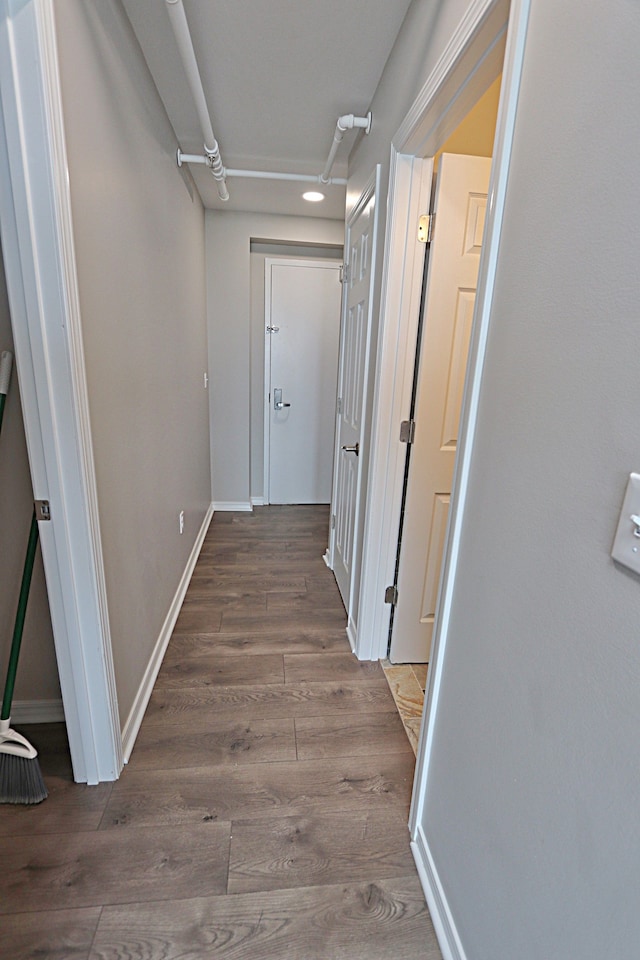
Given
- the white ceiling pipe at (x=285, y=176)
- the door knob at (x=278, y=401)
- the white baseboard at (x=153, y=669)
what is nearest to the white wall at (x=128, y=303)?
the white baseboard at (x=153, y=669)

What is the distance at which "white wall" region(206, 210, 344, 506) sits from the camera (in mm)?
3408

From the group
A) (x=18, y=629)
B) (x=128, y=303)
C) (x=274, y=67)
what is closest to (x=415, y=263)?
(x=274, y=67)

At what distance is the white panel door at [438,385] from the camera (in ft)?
5.24

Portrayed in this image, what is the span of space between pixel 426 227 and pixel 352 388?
2.91ft

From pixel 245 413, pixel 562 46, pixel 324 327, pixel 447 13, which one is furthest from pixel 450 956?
pixel 324 327

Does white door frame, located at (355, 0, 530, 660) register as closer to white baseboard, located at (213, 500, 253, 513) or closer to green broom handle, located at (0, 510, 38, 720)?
green broom handle, located at (0, 510, 38, 720)

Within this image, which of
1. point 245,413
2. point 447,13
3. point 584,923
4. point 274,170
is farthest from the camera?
point 245,413

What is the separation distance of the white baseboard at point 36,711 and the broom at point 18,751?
0.93 feet

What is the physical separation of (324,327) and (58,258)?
2970mm

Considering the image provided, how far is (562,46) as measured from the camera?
0.69 metres

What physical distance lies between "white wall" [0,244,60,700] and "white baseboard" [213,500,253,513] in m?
2.40

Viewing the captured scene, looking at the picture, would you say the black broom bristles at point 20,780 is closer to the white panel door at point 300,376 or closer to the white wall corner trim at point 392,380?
the white wall corner trim at point 392,380

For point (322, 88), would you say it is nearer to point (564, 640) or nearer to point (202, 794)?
point (564, 640)

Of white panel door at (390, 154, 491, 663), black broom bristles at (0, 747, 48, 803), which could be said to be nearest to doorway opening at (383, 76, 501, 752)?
white panel door at (390, 154, 491, 663)
